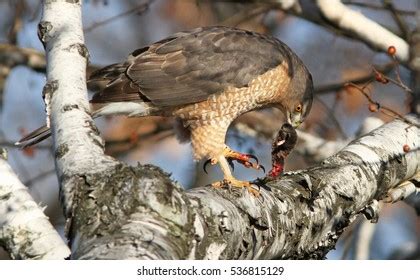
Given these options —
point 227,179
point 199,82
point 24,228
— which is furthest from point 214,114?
point 24,228

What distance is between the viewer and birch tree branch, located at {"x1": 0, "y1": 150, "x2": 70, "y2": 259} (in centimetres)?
296

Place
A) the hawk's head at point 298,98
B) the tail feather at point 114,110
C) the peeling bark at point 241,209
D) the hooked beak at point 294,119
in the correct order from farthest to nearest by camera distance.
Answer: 1. the hooked beak at point 294,119
2. the hawk's head at point 298,98
3. the tail feather at point 114,110
4. the peeling bark at point 241,209

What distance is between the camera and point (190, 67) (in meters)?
5.63

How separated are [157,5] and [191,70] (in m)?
4.38

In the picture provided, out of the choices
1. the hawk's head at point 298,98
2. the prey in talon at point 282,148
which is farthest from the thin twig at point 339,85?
the prey in talon at point 282,148

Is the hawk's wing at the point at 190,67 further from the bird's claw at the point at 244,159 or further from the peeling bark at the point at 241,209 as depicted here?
the peeling bark at the point at 241,209

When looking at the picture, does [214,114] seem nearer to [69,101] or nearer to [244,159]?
[244,159]

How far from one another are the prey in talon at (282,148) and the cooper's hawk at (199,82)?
26 cm

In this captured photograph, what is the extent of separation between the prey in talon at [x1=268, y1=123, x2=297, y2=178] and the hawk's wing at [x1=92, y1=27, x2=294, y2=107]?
50 cm

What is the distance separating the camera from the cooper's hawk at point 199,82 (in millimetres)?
5434

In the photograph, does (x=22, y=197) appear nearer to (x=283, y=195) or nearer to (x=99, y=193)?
(x=99, y=193)

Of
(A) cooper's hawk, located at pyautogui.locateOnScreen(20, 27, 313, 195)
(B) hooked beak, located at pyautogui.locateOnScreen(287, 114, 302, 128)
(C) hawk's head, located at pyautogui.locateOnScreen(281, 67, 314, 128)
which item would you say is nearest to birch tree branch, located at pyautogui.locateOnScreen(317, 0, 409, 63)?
(A) cooper's hawk, located at pyautogui.locateOnScreen(20, 27, 313, 195)

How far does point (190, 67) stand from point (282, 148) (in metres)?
0.92

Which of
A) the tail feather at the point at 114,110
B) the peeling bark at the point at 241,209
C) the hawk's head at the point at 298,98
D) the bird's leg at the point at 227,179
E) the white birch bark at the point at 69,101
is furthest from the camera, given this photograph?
the hawk's head at the point at 298,98
